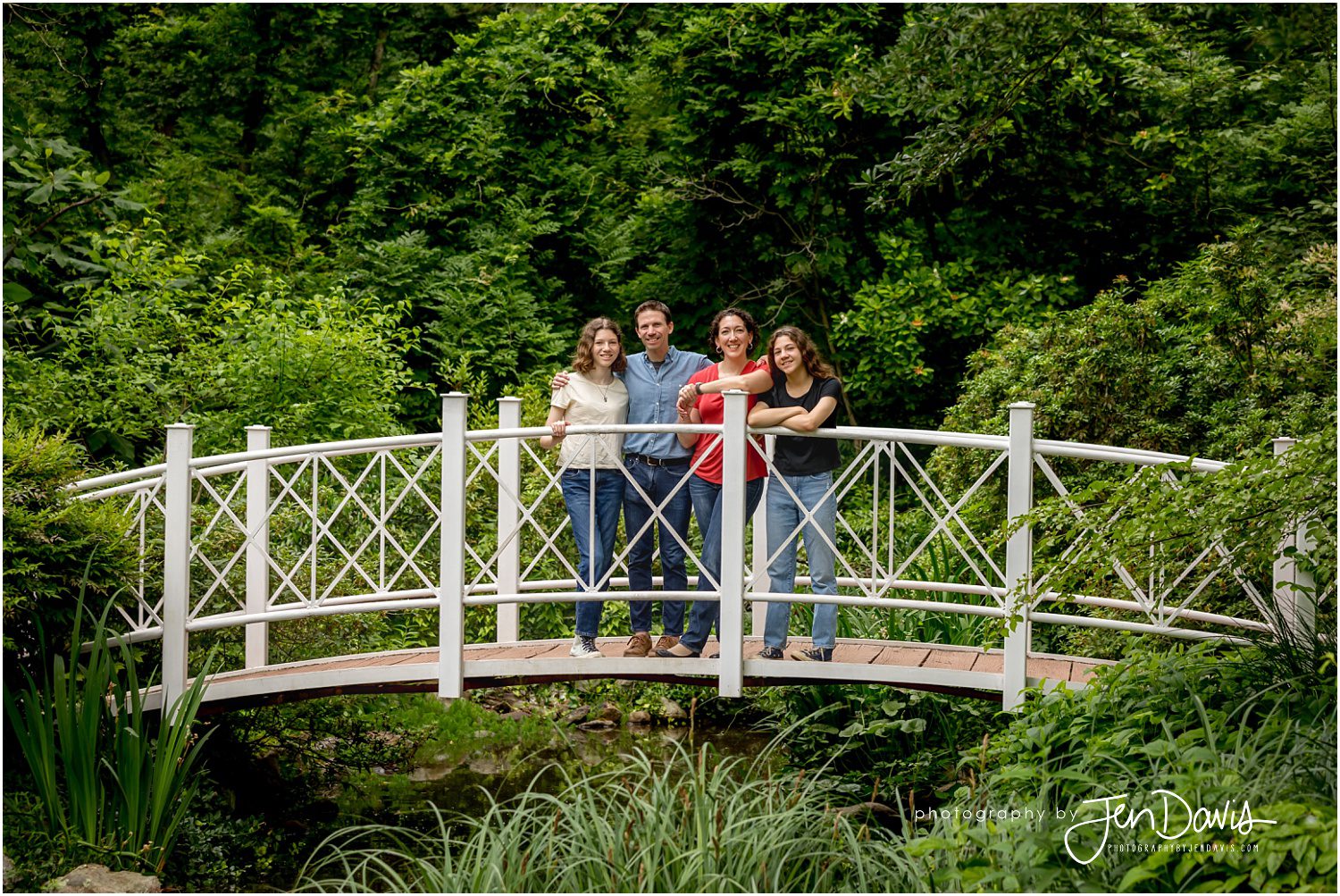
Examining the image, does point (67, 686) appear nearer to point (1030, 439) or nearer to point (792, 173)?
point (1030, 439)

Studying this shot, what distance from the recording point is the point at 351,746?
790 cm

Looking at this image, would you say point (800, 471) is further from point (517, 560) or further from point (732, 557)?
point (517, 560)

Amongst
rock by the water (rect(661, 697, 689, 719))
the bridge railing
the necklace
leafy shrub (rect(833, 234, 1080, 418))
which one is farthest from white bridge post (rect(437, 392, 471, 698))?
leafy shrub (rect(833, 234, 1080, 418))

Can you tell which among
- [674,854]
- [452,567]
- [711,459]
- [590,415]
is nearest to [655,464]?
[711,459]

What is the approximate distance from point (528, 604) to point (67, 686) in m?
3.70

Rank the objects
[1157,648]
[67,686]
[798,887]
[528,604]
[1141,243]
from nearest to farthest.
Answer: [798,887]
[67,686]
[1157,648]
[528,604]
[1141,243]

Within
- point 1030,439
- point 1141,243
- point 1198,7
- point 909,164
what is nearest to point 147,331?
point 909,164

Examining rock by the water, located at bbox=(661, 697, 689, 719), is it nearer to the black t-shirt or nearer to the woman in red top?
the woman in red top

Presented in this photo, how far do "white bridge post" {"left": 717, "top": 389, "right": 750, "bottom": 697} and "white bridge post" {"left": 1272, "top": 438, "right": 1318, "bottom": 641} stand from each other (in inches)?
92.1

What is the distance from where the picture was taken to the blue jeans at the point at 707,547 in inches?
245

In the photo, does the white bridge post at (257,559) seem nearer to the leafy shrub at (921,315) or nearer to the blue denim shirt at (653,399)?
the blue denim shirt at (653,399)

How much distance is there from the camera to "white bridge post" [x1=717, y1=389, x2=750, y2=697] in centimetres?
600

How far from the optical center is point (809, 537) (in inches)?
239
